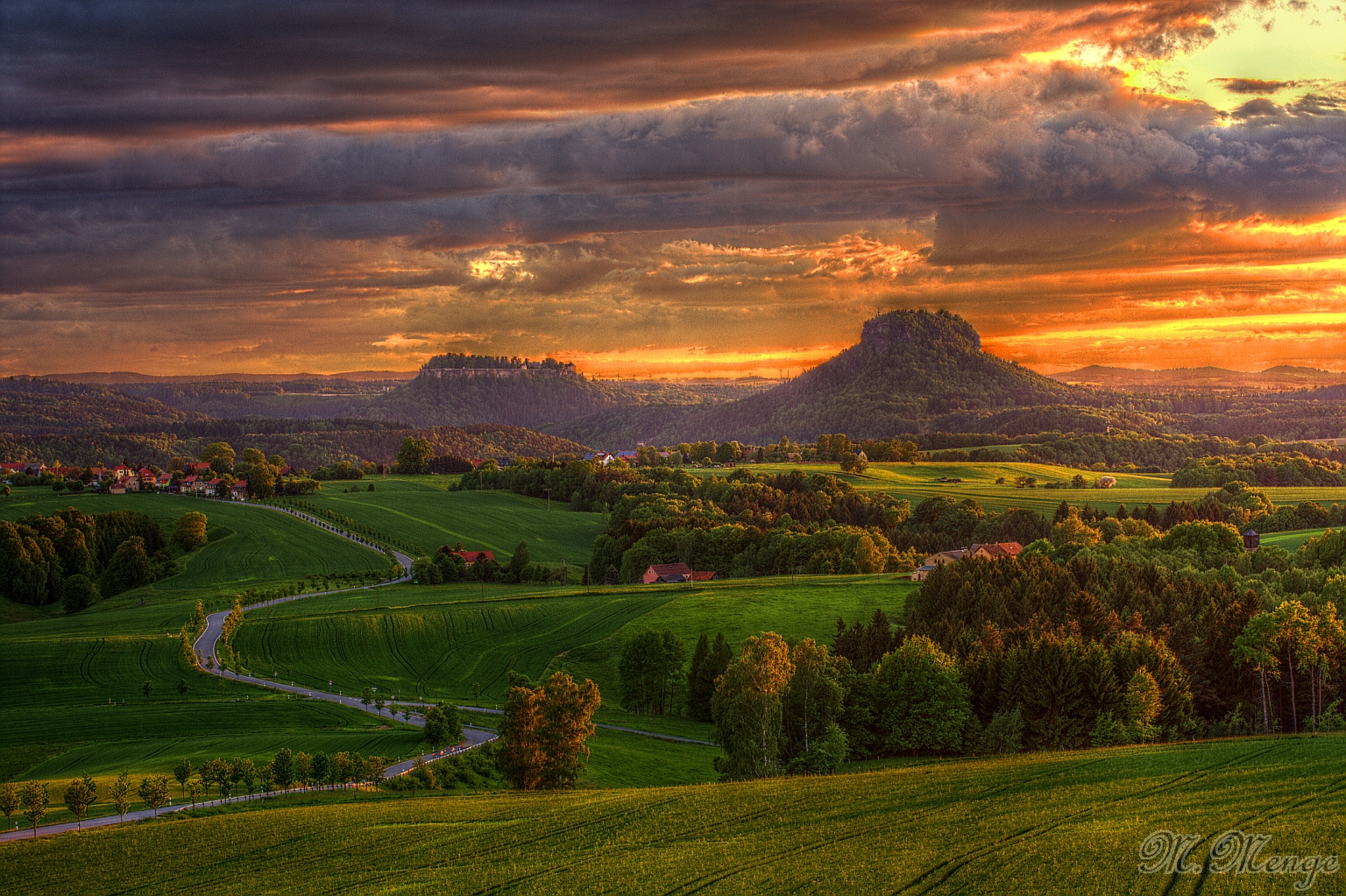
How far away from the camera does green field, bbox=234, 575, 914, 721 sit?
82.6 metres

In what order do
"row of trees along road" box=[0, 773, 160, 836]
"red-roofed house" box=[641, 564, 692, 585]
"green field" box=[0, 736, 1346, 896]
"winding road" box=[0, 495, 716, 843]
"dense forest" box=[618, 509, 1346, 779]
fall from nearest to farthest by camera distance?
"green field" box=[0, 736, 1346, 896]
"row of trees along road" box=[0, 773, 160, 836]
"winding road" box=[0, 495, 716, 843]
"dense forest" box=[618, 509, 1346, 779]
"red-roofed house" box=[641, 564, 692, 585]

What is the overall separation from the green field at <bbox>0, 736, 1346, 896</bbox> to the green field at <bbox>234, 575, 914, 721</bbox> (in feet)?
115

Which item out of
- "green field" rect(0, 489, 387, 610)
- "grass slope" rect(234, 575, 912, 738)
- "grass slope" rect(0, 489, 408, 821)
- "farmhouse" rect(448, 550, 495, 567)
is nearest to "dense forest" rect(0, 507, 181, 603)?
"green field" rect(0, 489, 387, 610)

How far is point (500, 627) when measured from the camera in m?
95.2

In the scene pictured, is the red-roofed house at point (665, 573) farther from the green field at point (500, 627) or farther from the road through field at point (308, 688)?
the road through field at point (308, 688)

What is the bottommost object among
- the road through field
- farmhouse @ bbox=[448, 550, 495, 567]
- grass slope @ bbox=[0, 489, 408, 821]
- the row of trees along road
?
farmhouse @ bbox=[448, 550, 495, 567]

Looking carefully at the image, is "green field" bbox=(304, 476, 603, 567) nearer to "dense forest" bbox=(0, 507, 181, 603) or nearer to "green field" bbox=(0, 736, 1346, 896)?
"dense forest" bbox=(0, 507, 181, 603)

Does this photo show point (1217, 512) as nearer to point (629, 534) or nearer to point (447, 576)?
point (629, 534)

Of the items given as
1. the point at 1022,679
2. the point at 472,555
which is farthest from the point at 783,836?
the point at 472,555

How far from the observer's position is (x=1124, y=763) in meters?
40.3

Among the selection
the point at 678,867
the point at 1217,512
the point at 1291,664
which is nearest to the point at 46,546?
the point at 678,867

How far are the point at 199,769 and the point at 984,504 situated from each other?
137 m

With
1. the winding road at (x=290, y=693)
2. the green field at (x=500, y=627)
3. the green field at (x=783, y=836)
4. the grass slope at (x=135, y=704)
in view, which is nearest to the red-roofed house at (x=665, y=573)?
the green field at (x=500, y=627)

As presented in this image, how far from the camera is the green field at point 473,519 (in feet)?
490
